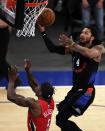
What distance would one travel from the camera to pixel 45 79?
10359 millimetres

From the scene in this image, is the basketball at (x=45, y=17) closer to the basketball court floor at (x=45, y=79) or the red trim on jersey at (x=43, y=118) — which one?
the red trim on jersey at (x=43, y=118)

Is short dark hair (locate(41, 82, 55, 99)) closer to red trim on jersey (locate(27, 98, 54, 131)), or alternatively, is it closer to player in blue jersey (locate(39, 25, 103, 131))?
red trim on jersey (locate(27, 98, 54, 131))

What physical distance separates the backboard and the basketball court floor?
2031 mm

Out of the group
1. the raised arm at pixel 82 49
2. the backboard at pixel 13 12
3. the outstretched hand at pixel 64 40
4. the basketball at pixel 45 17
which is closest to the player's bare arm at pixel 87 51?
the raised arm at pixel 82 49

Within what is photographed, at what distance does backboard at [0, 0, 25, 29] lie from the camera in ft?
18.7

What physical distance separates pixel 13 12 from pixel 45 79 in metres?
4.34

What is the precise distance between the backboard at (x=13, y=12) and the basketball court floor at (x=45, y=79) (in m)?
2.03

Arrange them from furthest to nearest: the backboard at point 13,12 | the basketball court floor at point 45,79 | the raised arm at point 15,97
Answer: the basketball court floor at point 45,79
the raised arm at point 15,97
the backboard at point 13,12

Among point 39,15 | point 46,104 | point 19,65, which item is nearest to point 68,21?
point 19,65

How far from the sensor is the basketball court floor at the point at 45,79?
7.86 meters

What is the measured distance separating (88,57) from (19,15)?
1.51 meters

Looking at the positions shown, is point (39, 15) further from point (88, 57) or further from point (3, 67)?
point (3, 67)

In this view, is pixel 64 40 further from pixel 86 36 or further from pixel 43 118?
pixel 43 118

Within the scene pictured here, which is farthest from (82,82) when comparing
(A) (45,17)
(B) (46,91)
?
(A) (45,17)
